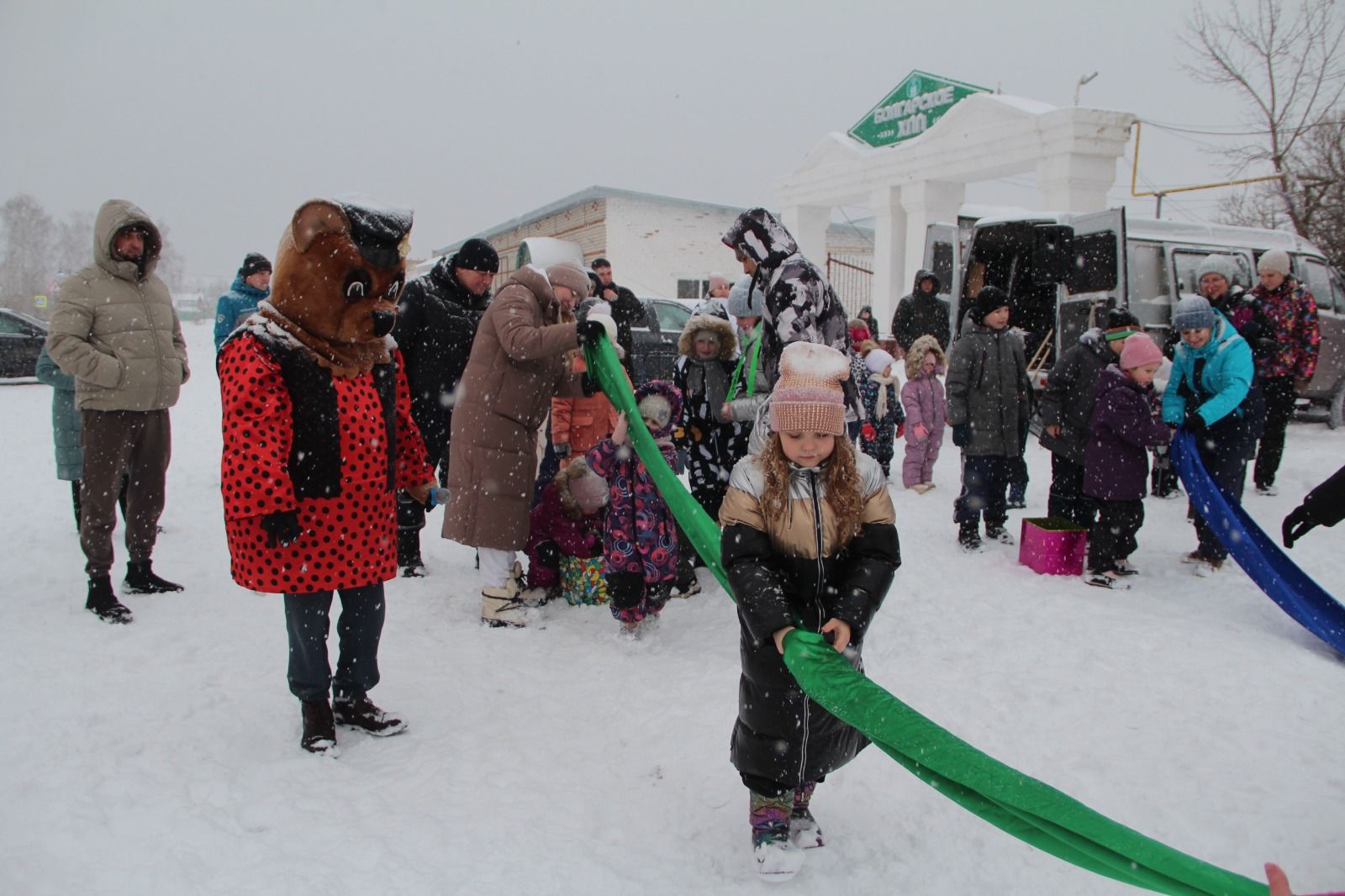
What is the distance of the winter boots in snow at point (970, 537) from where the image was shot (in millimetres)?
6199

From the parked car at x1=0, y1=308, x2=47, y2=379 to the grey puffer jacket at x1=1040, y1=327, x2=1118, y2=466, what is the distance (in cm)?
2061

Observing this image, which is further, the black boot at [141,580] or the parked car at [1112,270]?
the parked car at [1112,270]

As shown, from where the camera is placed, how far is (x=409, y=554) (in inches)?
217

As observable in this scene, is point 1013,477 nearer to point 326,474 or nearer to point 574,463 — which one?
point 574,463

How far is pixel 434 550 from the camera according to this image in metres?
6.18

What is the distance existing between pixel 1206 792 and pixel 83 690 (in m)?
4.70

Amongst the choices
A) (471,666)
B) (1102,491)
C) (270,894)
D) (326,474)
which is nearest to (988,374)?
(1102,491)

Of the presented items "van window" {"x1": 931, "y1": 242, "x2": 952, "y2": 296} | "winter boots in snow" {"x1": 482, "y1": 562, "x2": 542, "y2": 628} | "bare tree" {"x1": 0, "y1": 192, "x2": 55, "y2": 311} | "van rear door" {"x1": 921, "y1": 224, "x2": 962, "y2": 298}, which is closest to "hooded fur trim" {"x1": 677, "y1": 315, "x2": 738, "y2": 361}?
"winter boots in snow" {"x1": 482, "y1": 562, "x2": 542, "y2": 628}

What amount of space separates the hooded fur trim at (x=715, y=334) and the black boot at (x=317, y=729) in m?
2.81

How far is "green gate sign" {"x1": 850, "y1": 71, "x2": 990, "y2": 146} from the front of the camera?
57.4 feet

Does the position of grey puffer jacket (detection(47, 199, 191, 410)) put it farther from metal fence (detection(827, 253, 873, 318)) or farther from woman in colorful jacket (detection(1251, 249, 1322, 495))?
metal fence (detection(827, 253, 873, 318))

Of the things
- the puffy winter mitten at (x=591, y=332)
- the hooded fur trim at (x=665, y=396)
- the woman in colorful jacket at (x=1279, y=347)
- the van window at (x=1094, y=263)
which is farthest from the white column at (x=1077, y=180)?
the puffy winter mitten at (x=591, y=332)

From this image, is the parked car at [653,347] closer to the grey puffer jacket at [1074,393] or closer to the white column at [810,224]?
the grey puffer jacket at [1074,393]

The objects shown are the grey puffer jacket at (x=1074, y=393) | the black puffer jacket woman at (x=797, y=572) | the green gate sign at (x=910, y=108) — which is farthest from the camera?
the green gate sign at (x=910, y=108)
